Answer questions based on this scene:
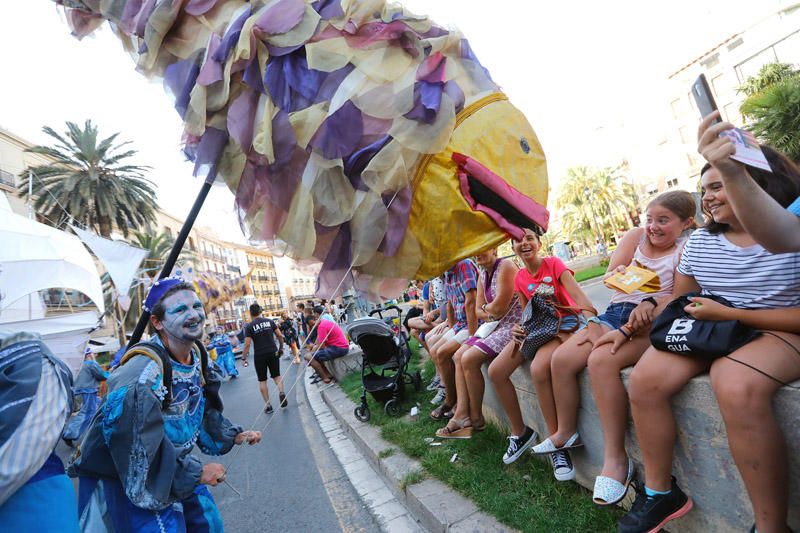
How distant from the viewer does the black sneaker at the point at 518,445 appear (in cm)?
300

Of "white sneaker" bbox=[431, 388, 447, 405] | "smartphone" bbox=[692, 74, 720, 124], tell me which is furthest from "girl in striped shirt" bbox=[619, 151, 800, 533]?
"white sneaker" bbox=[431, 388, 447, 405]

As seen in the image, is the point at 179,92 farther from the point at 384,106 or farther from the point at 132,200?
the point at 132,200

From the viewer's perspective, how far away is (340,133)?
120 cm

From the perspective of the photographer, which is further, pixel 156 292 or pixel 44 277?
pixel 44 277

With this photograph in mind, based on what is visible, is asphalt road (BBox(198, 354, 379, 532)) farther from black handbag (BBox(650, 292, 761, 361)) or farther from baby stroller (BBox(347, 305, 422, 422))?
black handbag (BBox(650, 292, 761, 361))

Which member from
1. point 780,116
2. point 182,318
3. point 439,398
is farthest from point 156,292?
point 780,116

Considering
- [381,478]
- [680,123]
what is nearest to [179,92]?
[381,478]

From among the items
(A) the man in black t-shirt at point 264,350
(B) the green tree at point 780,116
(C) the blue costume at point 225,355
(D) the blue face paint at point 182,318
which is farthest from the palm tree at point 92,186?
(B) the green tree at point 780,116

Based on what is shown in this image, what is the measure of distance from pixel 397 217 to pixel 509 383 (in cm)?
224

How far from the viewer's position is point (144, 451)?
1.81m

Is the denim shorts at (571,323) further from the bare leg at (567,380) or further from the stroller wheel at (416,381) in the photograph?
the stroller wheel at (416,381)

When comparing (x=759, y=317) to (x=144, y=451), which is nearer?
(x=759, y=317)

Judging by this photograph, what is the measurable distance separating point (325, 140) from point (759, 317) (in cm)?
177

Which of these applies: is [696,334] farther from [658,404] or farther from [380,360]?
[380,360]
